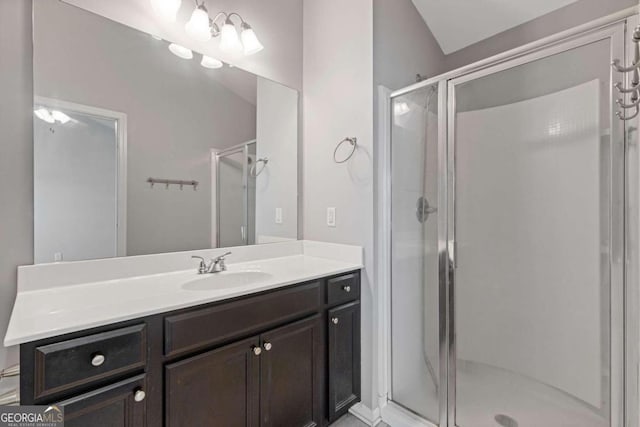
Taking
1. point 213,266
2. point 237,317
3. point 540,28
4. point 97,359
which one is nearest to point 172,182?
point 213,266

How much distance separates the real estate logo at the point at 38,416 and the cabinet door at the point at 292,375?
0.66 m

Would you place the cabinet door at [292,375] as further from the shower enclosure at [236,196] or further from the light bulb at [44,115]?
the light bulb at [44,115]

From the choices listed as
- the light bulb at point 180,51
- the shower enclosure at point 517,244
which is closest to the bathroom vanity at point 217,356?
the shower enclosure at point 517,244

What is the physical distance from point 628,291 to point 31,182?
233 cm

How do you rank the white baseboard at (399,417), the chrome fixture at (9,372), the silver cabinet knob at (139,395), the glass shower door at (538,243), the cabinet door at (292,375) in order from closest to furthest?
the silver cabinet knob at (139,395), the chrome fixture at (9,372), the glass shower door at (538,243), the cabinet door at (292,375), the white baseboard at (399,417)

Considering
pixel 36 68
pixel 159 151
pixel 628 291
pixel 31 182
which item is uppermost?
pixel 36 68

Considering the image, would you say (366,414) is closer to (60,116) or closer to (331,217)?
(331,217)

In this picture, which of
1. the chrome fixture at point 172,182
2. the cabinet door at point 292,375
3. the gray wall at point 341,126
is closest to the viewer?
the cabinet door at point 292,375

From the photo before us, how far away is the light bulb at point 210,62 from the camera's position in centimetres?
171

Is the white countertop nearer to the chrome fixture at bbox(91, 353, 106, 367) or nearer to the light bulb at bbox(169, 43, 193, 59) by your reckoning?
the chrome fixture at bbox(91, 353, 106, 367)

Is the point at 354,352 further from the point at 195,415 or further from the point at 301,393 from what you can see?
the point at 195,415

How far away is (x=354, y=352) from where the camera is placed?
1731 mm

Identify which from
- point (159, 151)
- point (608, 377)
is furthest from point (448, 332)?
point (159, 151)

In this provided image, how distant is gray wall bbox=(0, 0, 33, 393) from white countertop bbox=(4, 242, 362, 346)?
0.48ft
